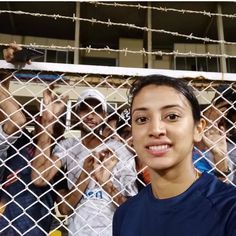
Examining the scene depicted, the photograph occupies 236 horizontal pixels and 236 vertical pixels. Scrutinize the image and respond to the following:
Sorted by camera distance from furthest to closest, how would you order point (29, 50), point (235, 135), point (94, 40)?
point (94, 40), point (235, 135), point (29, 50)

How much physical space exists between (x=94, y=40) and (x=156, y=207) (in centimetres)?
973

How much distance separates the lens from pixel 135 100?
1072 millimetres

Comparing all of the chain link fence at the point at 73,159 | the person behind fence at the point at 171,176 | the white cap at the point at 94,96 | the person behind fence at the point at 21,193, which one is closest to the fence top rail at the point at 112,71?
the chain link fence at the point at 73,159

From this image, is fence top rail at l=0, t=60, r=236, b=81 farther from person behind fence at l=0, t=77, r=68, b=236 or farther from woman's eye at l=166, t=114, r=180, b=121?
woman's eye at l=166, t=114, r=180, b=121

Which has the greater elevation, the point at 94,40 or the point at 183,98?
the point at 94,40

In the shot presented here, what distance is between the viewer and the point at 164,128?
965 millimetres

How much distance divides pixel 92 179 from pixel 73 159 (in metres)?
0.13

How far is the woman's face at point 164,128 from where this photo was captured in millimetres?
964

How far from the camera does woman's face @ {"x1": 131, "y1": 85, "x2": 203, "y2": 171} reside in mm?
964

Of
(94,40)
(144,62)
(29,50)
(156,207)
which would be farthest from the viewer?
(94,40)

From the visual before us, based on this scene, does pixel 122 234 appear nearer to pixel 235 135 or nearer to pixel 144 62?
pixel 235 135

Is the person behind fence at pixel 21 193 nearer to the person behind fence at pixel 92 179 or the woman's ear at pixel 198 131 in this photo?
the person behind fence at pixel 92 179

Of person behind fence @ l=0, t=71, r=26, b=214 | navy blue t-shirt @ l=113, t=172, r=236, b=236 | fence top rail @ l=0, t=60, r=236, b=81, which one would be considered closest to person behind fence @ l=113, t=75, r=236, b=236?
navy blue t-shirt @ l=113, t=172, r=236, b=236

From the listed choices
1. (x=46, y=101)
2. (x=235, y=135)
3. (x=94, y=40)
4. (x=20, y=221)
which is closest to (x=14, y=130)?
(x=46, y=101)
